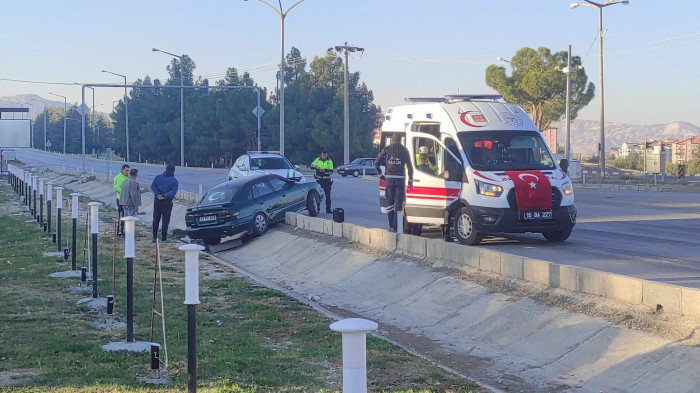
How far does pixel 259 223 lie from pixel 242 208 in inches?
24.6

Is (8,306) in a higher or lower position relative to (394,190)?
lower

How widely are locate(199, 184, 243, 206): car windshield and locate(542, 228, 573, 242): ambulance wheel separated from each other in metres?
8.18

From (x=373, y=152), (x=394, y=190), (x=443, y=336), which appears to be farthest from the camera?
(x=373, y=152)

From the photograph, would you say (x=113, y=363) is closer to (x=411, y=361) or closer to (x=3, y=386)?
(x=3, y=386)

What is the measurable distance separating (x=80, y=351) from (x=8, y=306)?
11.0ft

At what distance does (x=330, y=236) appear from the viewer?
62.1 feet

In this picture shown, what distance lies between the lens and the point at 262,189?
22.2 metres

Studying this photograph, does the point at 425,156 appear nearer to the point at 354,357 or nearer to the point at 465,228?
the point at 465,228

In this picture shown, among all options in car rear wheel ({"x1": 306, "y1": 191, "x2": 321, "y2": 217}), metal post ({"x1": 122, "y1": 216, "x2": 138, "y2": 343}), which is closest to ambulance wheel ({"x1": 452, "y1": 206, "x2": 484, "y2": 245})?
metal post ({"x1": 122, "y1": 216, "x2": 138, "y2": 343})

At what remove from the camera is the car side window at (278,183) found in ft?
74.5

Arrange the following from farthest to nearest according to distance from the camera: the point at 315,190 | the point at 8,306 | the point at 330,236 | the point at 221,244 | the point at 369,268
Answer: the point at 315,190, the point at 221,244, the point at 330,236, the point at 369,268, the point at 8,306

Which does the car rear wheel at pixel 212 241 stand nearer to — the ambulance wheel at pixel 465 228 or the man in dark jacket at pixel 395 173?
the man in dark jacket at pixel 395 173

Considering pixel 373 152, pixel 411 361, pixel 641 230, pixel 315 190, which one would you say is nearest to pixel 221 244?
pixel 315 190

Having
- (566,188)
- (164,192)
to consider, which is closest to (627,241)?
(566,188)
